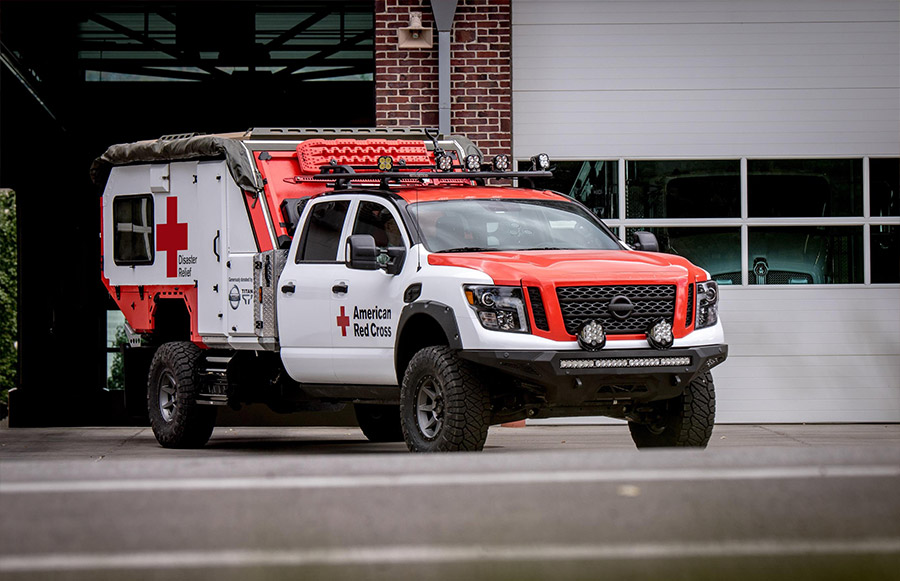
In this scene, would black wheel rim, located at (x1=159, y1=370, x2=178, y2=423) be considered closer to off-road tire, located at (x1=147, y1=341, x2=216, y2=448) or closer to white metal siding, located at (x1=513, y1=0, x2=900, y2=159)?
off-road tire, located at (x1=147, y1=341, x2=216, y2=448)

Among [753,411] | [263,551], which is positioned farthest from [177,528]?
[753,411]

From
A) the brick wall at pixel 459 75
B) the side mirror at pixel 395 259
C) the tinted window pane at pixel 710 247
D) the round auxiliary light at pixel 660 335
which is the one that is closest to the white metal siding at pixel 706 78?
the brick wall at pixel 459 75

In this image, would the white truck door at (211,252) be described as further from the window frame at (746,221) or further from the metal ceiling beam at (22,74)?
the metal ceiling beam at (22,74)

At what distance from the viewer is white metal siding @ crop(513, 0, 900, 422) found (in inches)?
647

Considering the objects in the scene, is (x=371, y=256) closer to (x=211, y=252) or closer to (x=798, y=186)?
(x=211, y=252)

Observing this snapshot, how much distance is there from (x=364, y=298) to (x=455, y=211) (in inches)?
37.9

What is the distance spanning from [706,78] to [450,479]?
9.39 meters

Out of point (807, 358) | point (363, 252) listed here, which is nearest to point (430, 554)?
point (363, 252)

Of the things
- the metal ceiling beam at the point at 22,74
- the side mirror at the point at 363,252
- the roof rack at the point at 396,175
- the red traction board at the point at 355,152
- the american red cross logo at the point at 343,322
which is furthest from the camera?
the metal ceiling beam at the point at 22,74

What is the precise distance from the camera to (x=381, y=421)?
14.9 meters

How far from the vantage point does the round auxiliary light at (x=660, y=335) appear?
1023cm

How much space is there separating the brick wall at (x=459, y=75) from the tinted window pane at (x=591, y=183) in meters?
0.66

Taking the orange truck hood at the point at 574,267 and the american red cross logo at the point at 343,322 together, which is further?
the american red cross logo at the point at 343,322

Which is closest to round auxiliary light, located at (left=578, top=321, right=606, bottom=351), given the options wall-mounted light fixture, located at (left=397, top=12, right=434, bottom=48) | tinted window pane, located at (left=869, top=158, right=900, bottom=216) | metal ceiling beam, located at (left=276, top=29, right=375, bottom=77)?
wall-mounted light fixture, located at (left=397, top=12, right=434, bottom=48)
